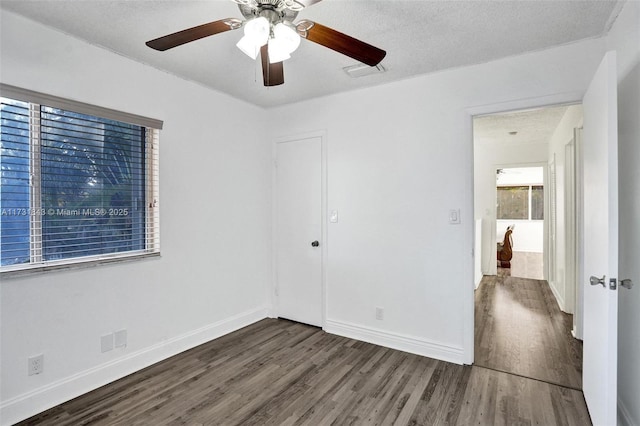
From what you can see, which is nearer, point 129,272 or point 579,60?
point 579,60

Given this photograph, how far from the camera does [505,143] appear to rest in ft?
20.5

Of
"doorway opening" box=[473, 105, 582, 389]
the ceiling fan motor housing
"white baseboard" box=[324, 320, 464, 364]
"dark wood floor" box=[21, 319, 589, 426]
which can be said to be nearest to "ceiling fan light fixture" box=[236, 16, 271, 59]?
the ceiling fan motor housing

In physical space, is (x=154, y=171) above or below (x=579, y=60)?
below

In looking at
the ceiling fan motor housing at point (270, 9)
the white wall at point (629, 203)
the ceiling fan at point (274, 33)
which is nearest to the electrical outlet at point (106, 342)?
the ceiling fan at point (274, 33)

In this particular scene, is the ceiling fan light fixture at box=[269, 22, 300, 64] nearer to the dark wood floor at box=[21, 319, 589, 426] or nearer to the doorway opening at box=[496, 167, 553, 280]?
the dark wood floor at box=[21, 319, 589, 426]

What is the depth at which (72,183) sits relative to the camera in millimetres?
2379

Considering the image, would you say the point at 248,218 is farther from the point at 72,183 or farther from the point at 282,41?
the point at 282,41

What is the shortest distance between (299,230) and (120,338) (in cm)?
203

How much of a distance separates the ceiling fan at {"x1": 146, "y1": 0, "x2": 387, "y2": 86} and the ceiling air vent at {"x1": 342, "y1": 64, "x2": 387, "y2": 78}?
1044 mm

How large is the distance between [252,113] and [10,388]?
3.17 meters

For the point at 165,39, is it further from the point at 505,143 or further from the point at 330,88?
the point at 505,143

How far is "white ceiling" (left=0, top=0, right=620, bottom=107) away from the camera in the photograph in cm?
198

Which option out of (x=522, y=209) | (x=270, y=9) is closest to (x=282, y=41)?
(x=270, y=9)

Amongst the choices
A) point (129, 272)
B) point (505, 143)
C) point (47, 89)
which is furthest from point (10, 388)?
point (505, 143)
